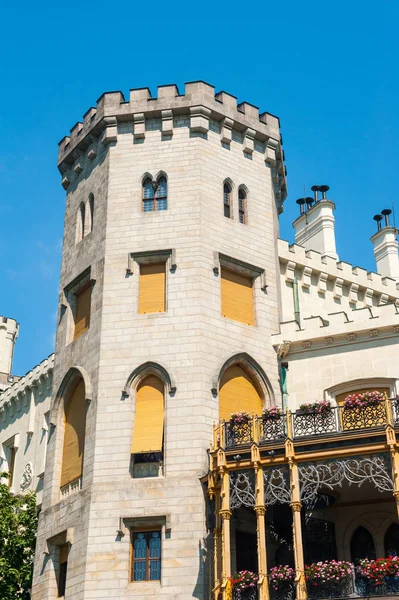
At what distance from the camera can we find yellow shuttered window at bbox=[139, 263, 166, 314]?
93.9 feet

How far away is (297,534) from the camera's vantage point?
882 inches

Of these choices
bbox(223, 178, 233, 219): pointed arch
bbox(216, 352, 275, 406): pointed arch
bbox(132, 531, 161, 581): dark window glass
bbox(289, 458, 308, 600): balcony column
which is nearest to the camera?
bbox(289, 458, 308, 600): balcony column

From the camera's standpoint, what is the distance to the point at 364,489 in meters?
25.2

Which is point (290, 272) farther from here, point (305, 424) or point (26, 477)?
point (26, 477)

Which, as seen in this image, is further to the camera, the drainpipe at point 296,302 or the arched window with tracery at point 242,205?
the drainpipe at point 296,302

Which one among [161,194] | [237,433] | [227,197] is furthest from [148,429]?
[227,197]

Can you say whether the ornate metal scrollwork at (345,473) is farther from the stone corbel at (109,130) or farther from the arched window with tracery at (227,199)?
the stone corbel at (109,130)

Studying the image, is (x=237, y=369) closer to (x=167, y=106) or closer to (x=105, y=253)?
(x=105, y=253)

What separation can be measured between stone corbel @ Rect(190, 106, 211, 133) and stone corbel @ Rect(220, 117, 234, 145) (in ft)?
2.24

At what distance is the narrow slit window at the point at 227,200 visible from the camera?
30745mm

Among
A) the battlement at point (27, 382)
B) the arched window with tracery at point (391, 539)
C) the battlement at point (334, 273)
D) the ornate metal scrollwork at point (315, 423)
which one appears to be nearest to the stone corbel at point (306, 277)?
the battlement at point (334, 273)

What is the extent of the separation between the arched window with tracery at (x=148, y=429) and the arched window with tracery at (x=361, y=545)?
6.02 metres

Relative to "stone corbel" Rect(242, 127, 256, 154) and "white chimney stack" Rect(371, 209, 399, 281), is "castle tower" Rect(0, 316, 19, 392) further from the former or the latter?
"stone corbel" Rect(242, 127, 256, 154)

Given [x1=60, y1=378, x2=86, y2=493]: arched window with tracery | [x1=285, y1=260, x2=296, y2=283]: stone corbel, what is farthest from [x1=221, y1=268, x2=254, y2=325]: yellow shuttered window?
[x1=60, y1=378, x2=86, y2=493]: arched window with tracery
